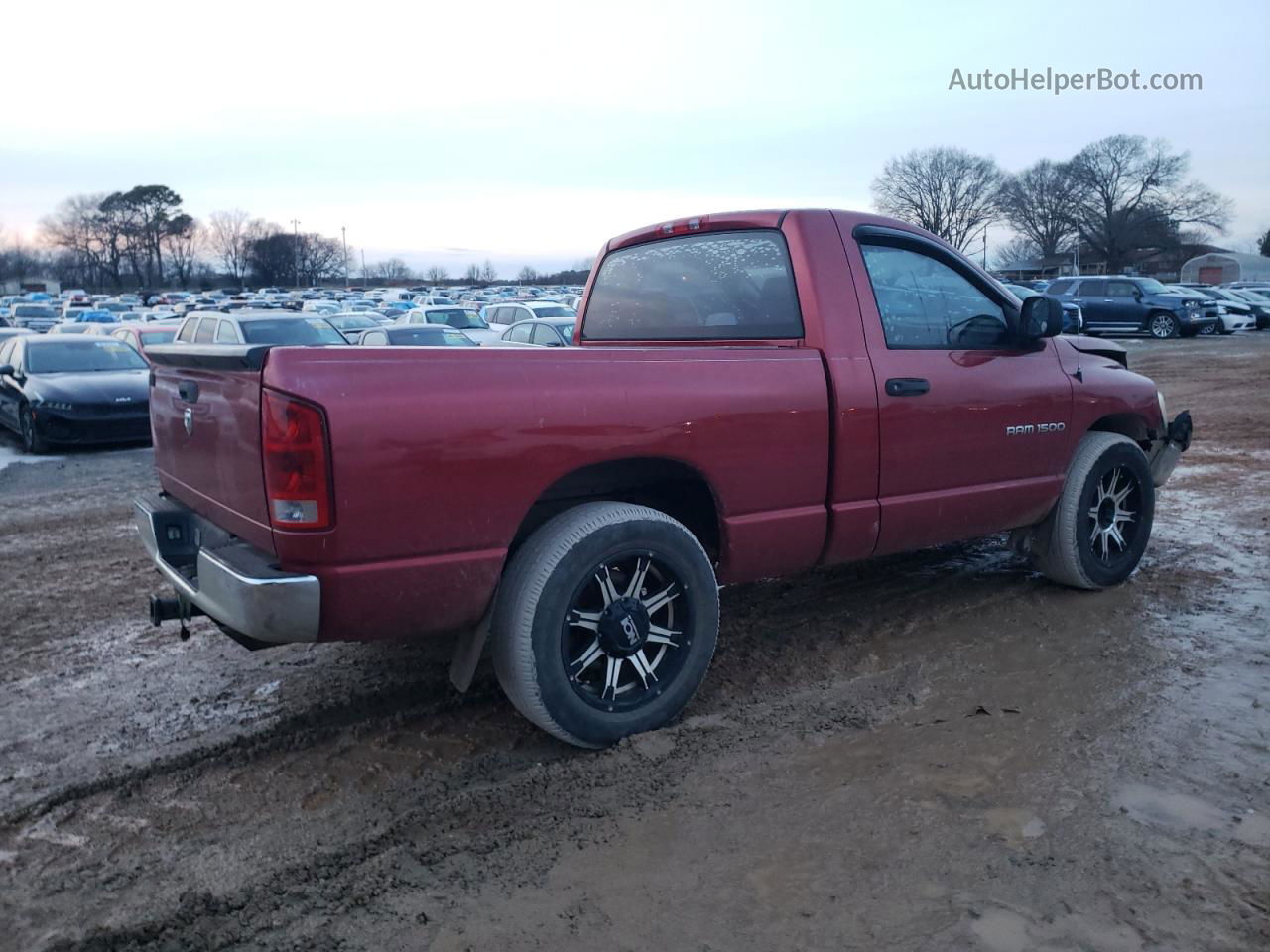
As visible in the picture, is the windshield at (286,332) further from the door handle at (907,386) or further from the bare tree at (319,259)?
the bare tree at (319,259)

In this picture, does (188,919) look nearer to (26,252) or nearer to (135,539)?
(135,539)

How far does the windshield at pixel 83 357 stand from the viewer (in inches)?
507

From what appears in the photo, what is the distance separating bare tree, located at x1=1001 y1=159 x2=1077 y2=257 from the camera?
90250 mm

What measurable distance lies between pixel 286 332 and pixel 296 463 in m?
11.4

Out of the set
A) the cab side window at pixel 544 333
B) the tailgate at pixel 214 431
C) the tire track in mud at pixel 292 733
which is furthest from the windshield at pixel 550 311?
the tire track in mud at pixel 292 733

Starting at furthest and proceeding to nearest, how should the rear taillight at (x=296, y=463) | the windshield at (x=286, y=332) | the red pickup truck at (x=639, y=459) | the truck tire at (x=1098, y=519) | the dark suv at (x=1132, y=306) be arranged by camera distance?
1. the dark suv at (x=1132, y=306)
2. the windshield at (x=286, y=332)
3. the truck tire at (x=1098, y=519)
4. the red pickup truck at (x=639, y=459)
5. the rear taillight at (x=296, y=463)

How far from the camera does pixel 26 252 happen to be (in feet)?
393

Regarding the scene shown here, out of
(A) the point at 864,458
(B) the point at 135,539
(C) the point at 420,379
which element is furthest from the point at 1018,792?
(B) the point at 135,539

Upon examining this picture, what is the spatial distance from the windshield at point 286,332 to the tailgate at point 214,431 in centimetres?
944

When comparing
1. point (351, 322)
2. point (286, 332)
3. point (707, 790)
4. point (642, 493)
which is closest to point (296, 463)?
point (642, 493)

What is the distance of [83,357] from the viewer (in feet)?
43.4

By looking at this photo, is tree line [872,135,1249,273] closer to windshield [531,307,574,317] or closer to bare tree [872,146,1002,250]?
bare tree [872,146,1002,250]

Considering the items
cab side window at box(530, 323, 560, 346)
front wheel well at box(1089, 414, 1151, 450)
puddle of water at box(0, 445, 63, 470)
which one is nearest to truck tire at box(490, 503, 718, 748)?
front wheel well at box(1089, 414, 1151, 450)

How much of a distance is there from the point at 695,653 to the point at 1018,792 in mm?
1221
